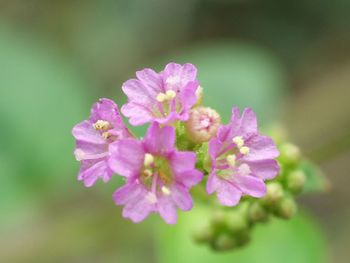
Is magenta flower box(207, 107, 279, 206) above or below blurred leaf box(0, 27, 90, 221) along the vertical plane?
below

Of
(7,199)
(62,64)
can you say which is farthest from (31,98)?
(7,199)

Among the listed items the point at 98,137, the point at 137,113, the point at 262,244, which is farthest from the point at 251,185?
the point at 262,244

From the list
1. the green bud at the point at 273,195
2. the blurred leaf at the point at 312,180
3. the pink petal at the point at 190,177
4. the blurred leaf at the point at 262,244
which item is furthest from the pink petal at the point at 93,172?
the blurred leaf at the point at 262,244

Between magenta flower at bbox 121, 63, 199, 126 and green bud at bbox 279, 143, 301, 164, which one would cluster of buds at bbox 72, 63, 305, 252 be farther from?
green bud at bbox 279, 143, 301, 164

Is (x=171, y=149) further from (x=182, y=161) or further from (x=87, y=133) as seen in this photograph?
(x=87, y=133)

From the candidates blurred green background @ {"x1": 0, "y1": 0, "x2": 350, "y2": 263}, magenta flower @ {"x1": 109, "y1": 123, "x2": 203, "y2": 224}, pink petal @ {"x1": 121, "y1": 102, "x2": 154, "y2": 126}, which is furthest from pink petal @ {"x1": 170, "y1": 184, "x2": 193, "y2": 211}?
blurred green background @ {"x1": 0, "y1": 0, "x2": 350, "y2": 263}

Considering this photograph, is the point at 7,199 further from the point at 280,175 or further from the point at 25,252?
the point at 280,175
